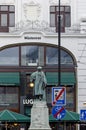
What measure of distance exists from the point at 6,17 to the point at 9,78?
4.70 metres

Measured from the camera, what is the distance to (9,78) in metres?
42.2

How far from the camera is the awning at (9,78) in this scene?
1654 inches

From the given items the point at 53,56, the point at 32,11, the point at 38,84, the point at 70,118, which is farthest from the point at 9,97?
the point at 38,84

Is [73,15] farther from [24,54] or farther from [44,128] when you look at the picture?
[44,128]

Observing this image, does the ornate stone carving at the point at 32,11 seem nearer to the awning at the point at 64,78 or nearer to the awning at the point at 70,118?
the awning at the point at 64,78

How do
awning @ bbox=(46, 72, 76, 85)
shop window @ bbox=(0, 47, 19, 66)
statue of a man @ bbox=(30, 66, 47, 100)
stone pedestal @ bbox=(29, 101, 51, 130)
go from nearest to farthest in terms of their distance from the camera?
1. stone pedestal @ bbox=(29, 101, 51, 130)
2. statue of a man @ bbox=(30, 66, 47, 100)
3. awning @ bbox=(46, 72, 76, 85)
4. shop window @ bbox=(0, 47, 19, 66)

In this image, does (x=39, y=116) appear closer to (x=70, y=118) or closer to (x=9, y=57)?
(x=70, y=118)

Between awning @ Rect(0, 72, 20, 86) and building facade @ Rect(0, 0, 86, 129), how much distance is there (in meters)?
0.04

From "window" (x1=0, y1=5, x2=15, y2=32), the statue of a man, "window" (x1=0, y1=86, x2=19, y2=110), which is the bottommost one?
"window" (x1=0, y1=86, x2=19, y2=110)

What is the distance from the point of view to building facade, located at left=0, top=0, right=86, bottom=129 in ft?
140

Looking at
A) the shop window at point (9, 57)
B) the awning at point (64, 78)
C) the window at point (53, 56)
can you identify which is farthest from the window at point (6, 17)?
the awning at point (64, 78)

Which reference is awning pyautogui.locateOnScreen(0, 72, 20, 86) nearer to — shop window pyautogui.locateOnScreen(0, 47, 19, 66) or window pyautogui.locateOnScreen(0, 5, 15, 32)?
shop window pyautogui.locateOnScreen(0, 47, 19, 66)

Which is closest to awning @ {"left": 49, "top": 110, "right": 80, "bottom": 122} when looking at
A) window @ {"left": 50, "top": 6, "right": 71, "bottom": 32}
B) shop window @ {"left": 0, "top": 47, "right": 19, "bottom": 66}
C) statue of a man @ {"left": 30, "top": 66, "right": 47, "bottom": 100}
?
shop window @ {"left": 0, "top": 47, "right": 19, "bottom": 66}

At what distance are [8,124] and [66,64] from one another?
20.0 ft
